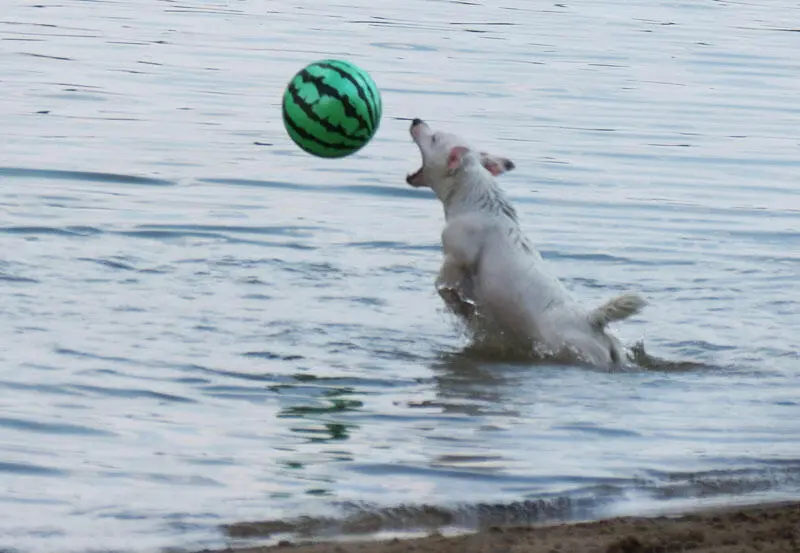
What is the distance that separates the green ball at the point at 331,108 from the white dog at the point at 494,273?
1053 mm

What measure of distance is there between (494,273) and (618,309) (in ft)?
3.36

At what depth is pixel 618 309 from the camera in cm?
879

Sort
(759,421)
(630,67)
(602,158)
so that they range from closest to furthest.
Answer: (759,421), (602,158), (630,67)

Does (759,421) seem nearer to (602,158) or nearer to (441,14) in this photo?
(602,158)

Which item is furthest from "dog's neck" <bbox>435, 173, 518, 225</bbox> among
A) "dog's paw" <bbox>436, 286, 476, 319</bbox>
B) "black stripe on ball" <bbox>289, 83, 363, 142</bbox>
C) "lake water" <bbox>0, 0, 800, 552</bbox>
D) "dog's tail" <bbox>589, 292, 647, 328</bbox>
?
"black stripe on ball" <bbox>289, 83, 363, 142</bbox>

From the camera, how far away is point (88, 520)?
6188mm

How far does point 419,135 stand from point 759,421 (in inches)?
111

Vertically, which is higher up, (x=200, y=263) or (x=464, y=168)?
(x=464, y=168)

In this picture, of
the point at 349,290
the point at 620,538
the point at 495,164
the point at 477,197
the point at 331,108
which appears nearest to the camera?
the point at 620,538

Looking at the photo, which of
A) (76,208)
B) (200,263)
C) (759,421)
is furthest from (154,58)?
(759,421)

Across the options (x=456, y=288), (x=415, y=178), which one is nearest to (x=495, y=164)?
(x=415, y=178)

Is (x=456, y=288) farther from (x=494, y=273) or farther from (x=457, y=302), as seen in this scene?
(x=494, y=273)

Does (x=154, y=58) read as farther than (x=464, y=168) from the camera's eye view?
Yes

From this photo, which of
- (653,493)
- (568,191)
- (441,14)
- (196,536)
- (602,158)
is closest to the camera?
(196,536)
